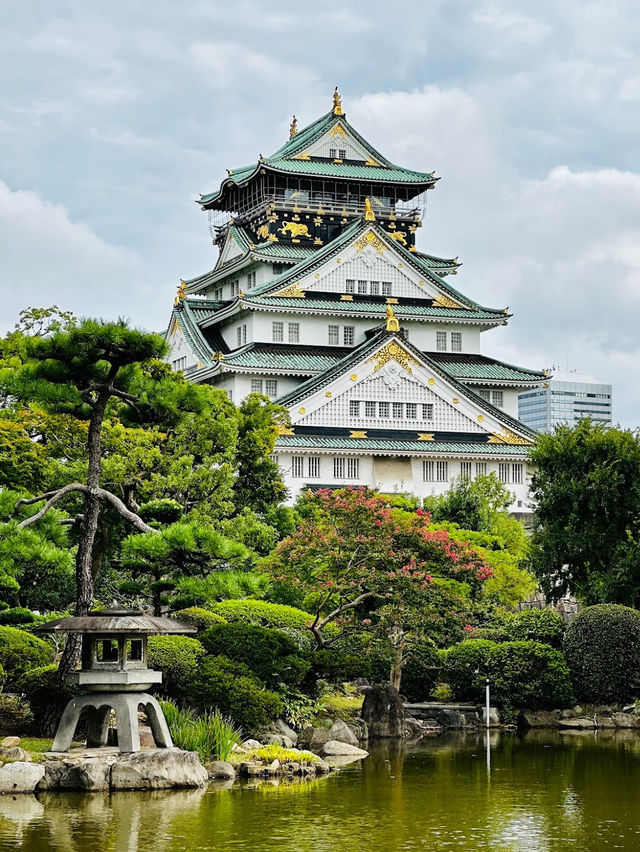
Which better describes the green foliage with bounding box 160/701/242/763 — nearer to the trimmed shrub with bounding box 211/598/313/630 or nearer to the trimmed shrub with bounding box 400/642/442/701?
the trimmed shrub with bounding box 211/598/313/630

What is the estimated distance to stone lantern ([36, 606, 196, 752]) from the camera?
20.4 meters

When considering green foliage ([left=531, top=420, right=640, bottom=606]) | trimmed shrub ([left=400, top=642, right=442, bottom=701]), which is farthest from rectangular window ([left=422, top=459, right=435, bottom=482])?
trimmed shrub ([left=400, top=642, right=442, bottom=701])

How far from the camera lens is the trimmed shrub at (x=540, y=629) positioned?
3328cm

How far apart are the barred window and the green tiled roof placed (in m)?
0.71

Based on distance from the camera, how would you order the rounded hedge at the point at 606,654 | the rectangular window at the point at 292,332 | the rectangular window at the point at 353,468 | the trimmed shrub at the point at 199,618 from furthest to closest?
the rectangular window at the point at 292,332
the rectangular window at the point at 353,468
the rounded hedge at the point at 606,654
the trimmed shrub at the point at 199,618

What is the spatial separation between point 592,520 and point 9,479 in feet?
49.4

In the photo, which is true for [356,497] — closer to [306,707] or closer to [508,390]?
[306,707]

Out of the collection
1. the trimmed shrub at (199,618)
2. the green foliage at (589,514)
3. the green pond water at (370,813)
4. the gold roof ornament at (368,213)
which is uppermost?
the gold roof ornament at (368,213)

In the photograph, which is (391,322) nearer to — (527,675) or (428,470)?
(428,470)

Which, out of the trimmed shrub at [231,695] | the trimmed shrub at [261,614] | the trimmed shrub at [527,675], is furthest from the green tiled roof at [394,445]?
the trimmed shrub at [231,695]

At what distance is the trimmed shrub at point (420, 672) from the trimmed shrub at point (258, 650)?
6.50 m

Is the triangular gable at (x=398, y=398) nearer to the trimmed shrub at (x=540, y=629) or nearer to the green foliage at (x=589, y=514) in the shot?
the green foliage at (x=589, y=514)

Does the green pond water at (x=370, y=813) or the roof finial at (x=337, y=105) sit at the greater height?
the roof finial at (x=337, y=105)

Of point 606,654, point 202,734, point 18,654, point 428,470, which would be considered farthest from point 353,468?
point 202,734
